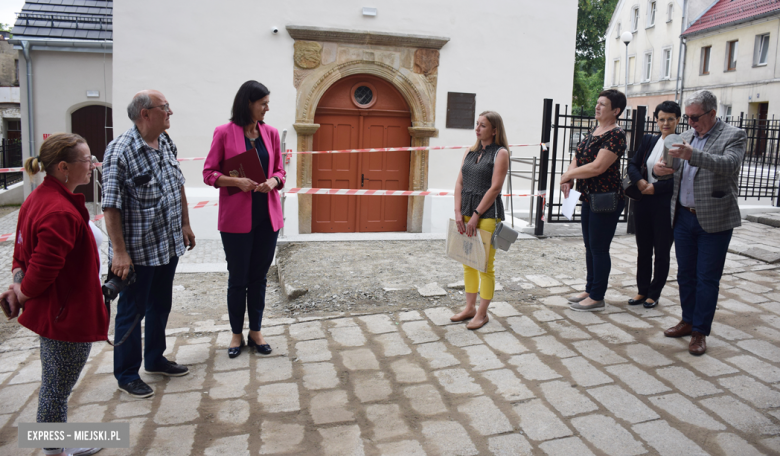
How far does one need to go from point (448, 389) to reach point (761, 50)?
27.2 metres

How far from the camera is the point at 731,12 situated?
83.5 feet

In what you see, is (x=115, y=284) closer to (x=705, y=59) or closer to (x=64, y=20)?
(x=64, y=20)

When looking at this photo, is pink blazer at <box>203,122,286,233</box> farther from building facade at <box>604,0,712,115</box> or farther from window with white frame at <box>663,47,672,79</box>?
window with white frame at <box>663,47,672,79</box>

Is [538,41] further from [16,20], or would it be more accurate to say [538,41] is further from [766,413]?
[16,20]

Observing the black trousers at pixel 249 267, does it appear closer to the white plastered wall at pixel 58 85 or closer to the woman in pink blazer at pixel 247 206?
the woman in pink blazer at pixel 247 206

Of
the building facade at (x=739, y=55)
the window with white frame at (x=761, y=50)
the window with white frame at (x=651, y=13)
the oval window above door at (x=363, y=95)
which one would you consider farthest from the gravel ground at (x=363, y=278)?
the window with white frame at (x=651, y=13)

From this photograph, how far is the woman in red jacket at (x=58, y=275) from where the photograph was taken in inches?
91.3

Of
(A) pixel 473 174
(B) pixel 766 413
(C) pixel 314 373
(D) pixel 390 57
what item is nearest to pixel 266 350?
(C) pixel 314 373

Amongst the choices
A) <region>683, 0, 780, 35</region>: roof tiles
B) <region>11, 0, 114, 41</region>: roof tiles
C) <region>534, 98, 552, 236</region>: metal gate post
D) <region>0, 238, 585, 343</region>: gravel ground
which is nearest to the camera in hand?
<region>0, 238, 585, 343</region>: gravel ground

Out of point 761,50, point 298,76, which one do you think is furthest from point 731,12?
point 298,76

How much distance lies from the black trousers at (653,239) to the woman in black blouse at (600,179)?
32 centimetres

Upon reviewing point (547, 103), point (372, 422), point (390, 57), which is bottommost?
point (372, 422)

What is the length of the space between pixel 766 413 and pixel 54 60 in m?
13.1

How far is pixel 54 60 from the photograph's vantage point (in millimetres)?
11695
